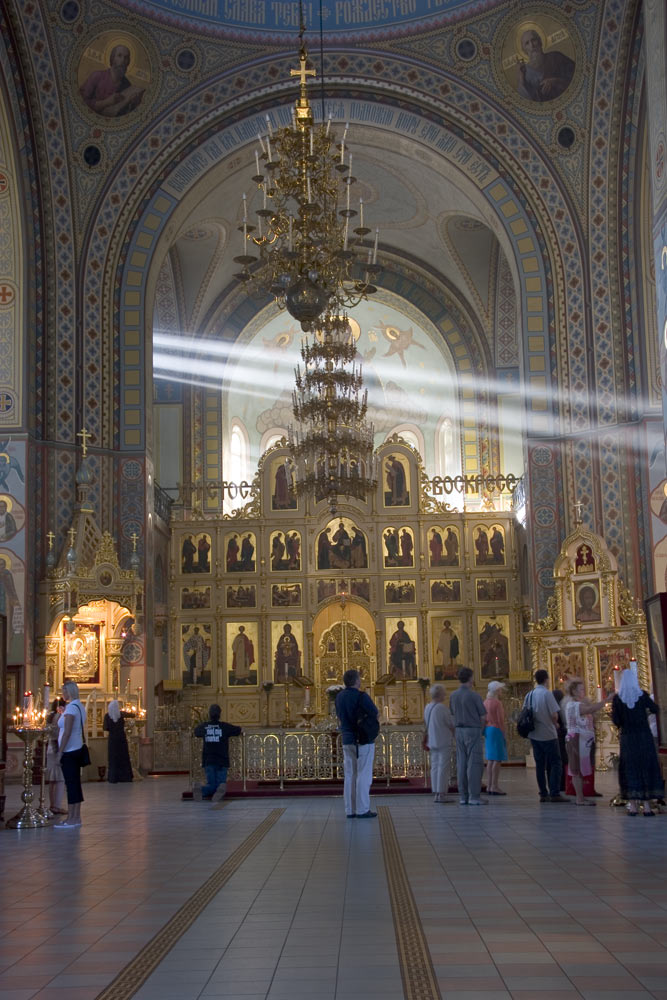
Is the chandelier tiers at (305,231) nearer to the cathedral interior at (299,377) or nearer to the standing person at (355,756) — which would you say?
the cathedral interior at (299,377)

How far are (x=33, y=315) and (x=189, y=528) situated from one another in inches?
216

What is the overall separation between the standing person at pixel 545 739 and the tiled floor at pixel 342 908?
116cm

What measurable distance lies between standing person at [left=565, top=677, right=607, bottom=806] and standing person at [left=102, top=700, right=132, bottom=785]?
8086 mm

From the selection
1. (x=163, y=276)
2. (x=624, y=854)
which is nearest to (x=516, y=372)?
(x=163, y=276)

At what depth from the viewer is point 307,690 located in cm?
2106

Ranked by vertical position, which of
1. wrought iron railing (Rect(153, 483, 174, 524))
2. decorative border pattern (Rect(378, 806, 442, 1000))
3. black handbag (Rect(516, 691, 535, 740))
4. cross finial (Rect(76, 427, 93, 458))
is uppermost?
cross finial (Rect(76, 427, 93, 458))

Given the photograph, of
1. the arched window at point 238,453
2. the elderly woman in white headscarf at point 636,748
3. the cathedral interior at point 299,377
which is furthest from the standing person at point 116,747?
the arched window at point 238,453

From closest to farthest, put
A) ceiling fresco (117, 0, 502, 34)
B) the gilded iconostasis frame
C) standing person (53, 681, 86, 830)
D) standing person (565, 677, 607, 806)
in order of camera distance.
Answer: standing person (53, 681, 86, 830)
standing person (565, 677, 607, 806)
ceiling fresco (117, 0, 502, 34)
the gilded iconostasis frame

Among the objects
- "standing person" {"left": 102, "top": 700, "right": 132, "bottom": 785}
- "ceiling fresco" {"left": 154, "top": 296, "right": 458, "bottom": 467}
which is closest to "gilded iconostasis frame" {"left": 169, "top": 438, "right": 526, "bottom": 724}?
"standing person" {"left": 102, "top": 700, "right": 132, "bottom": 785}

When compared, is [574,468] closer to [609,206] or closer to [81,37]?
[609,206]

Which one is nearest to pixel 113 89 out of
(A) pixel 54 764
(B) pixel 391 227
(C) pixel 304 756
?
(B) pixel 391 227

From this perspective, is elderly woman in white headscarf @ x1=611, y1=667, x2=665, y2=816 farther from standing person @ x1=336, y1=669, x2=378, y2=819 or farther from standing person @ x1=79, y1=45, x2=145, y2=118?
standing person @ x1=79, y1=45, x2=145, y2=118

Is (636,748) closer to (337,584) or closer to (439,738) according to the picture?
(439,738)

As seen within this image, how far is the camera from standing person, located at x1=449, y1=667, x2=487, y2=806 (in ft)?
38.0
